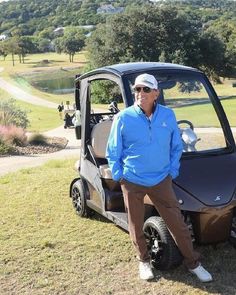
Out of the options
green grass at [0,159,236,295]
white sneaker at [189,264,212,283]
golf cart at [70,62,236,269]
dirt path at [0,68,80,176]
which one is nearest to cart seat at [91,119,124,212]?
golf cart at [70,62,236,269]

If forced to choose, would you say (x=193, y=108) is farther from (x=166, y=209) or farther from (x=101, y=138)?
(x=166, y=209)

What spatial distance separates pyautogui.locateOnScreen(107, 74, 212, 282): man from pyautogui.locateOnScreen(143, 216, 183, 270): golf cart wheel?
0.13m

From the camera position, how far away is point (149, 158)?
4375 millimetres

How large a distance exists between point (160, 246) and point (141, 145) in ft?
3.43

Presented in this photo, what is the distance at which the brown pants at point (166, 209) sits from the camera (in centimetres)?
445

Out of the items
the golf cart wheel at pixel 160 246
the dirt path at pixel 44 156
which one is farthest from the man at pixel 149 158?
the dirt path at pixel 44 156

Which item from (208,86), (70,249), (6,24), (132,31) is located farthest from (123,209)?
(6,24)

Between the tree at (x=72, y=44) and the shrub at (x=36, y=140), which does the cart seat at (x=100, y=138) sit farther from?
the tree at (x=72, y=44)

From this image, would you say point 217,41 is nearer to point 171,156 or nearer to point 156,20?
point 156,20

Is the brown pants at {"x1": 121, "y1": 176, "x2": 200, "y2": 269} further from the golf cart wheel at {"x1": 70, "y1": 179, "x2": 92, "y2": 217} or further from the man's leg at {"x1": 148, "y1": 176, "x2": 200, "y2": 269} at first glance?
the golf cart wheel at {"x1": 70, "y1": 179, "x2": 92, "y2": 217}

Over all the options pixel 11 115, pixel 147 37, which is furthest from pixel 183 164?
pixel 147 37

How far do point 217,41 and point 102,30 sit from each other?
12.0 m

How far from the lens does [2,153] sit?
558 inches

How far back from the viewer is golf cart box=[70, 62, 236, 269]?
4.70m
